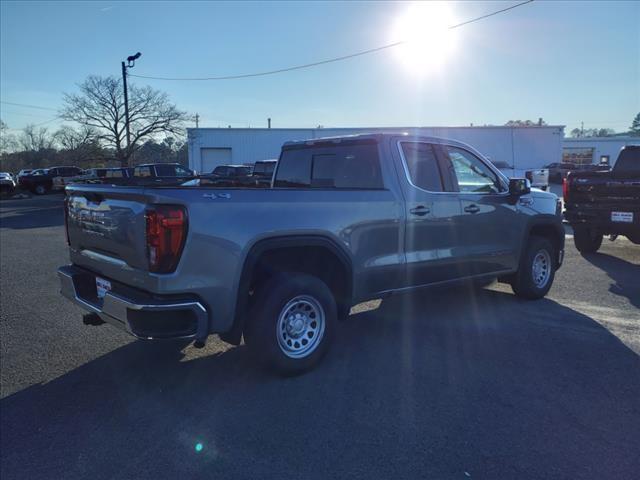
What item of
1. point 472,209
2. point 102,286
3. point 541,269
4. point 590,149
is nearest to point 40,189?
point 102,286

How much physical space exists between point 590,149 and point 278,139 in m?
34.5

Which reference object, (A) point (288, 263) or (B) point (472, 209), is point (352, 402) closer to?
(A) point (288, 263)

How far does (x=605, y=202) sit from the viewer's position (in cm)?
945

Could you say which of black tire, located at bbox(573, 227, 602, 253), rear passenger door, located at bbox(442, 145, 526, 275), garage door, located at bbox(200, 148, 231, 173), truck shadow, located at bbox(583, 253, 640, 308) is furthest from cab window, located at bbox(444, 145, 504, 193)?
garage door, located at bbox(200, 148, 231, 173)

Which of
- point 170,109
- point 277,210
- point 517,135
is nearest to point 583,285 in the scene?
point 277,210

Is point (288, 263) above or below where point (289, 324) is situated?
above

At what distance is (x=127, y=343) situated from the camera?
5.02 metres

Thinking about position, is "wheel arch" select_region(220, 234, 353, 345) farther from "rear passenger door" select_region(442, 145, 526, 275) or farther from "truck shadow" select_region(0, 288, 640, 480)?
"rear passenger door" select_region(442, 145, 526, 275)

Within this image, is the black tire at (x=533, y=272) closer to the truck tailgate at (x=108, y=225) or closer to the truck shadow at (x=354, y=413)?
the truck shadow at (x=354, y=413)

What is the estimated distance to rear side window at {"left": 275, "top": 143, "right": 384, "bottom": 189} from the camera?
483cm

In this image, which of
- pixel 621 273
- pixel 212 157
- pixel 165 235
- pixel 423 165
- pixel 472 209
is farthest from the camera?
pixel 212 157

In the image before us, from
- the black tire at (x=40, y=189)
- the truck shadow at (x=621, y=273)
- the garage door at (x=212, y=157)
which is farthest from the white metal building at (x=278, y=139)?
the truck shadow at (x=621, y=273)

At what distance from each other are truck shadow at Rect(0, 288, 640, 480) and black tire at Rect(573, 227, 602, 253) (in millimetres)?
Answer: 5648

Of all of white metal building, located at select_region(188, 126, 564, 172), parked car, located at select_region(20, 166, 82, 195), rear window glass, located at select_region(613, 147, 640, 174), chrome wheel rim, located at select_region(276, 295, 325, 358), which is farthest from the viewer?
white metal building, located at select_region(188, 126, 564, 172)
